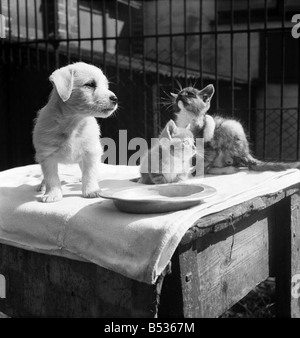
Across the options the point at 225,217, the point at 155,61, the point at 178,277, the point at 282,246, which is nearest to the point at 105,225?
the point at 178,277

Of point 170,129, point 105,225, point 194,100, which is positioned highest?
point 194,100

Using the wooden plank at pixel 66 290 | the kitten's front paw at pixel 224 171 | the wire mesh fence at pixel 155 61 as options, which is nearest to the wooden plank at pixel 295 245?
the kitten's front paw at pixel 224 171

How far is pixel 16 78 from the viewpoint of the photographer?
4.78 m

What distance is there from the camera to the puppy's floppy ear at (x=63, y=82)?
1.45 metres

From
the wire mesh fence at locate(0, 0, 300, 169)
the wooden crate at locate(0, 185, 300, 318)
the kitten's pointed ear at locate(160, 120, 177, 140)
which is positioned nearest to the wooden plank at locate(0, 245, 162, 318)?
the wooden crate at locate(0, 185, 300, 318)

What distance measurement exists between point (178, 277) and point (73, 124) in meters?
0.67

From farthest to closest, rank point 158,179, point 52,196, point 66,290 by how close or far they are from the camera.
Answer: point 158,179 < point 52,196 < point 66,290

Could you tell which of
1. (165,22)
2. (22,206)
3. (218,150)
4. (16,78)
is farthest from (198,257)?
(165,22)

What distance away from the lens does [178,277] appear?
1198mm

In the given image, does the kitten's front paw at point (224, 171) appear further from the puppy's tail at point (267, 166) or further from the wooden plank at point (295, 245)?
the wooden plank at point (295, 245)

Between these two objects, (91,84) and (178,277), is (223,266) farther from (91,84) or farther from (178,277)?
(91,84)

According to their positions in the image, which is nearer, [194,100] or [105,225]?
[105,225]
